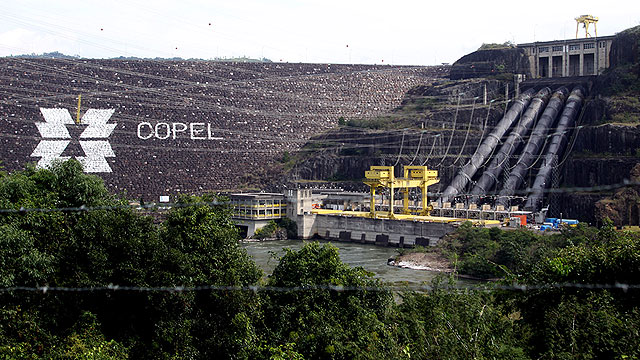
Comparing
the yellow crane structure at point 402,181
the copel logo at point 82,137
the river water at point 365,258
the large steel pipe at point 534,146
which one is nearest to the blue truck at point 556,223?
the large steel pipe at point 534,146

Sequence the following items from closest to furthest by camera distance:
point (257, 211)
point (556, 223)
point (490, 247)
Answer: point (490, 247) < point (556, 223) < point (257, 211)

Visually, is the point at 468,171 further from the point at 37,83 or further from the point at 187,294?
the point at 187,294

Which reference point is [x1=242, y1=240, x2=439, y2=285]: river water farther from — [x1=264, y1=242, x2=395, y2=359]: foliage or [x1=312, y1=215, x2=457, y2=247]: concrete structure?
[x1=264, y1=242, x2=395, y2=359]: foliage

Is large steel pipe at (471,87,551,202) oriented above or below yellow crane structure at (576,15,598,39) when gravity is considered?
below

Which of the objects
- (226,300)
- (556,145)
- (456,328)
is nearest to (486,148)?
(556,145)

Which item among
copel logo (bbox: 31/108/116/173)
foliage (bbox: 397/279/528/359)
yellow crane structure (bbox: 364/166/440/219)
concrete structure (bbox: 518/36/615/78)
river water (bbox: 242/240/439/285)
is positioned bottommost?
river water (bbox: 242/240/439/285)

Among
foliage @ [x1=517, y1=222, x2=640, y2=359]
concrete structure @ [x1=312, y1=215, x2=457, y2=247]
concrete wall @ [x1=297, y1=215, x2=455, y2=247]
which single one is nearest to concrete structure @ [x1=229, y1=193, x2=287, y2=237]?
concrete wall @ [x1=297, y1=215, x2=455, y2=247]

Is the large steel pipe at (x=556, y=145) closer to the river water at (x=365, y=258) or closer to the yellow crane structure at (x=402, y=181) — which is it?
the yellow crane structure at (x=402, y=181)

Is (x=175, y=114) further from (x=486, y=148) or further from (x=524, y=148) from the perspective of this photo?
(x=524, y=148)
